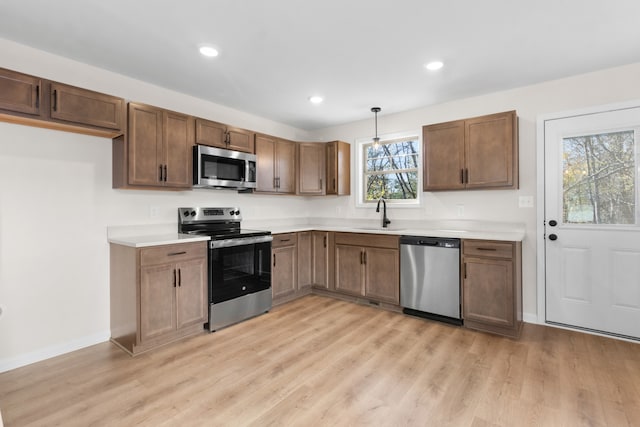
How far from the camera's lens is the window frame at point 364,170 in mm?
4059

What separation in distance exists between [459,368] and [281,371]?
132 centimetres

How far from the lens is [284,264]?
12.8ft

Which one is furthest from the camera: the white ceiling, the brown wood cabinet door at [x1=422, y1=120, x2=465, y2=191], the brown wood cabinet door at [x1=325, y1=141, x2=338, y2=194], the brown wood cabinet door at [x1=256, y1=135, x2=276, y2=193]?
the brown wood cabinet door at [x1=325, y1=141, x2=338, y2=194]

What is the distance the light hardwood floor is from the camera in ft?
5.96

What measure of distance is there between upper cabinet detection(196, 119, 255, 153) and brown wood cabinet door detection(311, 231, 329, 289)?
4.58 feet

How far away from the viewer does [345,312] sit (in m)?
3.59

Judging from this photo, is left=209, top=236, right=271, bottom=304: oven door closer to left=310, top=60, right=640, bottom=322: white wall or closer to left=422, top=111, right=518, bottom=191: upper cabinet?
left=310, top=60, right=640, bottom=322: white wall

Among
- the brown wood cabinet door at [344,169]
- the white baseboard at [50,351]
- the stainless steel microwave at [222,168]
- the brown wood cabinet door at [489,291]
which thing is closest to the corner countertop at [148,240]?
the stainless steel microwave at [222,168]

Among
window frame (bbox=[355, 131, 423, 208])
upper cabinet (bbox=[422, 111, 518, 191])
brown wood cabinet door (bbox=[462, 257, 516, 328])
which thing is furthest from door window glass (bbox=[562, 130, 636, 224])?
window frame (bbox=[355, 131, 423, 208])

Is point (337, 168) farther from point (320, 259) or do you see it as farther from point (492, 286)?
point (492, 286)

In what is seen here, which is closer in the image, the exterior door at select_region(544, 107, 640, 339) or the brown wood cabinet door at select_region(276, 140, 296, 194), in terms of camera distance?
the exterior door at select_region(544, 107, 640, 339)

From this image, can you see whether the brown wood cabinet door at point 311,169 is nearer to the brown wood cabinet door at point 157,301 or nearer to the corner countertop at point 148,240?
the corner countertop at point 148,240

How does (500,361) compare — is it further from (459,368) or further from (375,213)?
(375,213)

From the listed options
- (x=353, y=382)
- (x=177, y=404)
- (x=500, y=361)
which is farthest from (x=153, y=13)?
(x=500, y=361)
